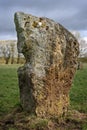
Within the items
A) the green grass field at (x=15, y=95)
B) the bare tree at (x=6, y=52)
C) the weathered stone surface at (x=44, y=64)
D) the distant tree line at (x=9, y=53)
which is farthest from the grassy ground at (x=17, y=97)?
the bare tree at (x=6, y=52)

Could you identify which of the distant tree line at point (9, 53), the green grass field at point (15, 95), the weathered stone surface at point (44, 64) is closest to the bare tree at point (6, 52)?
the distant tree line at point (9, 53)

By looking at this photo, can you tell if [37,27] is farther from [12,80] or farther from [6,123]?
[12,80]

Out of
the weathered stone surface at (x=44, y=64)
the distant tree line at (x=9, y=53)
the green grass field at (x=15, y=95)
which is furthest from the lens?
the distant tree line at (x=9, y=53)

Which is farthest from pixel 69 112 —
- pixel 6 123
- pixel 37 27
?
pixel 37 27

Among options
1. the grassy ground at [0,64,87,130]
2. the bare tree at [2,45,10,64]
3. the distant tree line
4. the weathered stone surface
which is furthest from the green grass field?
the bare tree at [2,45,10,64]

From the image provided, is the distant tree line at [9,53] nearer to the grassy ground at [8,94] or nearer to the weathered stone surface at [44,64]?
the grassy ground at [8,94]

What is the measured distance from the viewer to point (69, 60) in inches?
488

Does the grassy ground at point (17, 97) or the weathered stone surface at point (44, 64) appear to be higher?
the weathered stone surface at point (44, 64)

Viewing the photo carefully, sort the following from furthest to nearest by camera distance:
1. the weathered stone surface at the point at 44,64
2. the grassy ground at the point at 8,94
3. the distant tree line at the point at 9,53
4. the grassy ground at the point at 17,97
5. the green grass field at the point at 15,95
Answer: the distant tree line at the point at 9,53
the grassy ground at the point at 8,94
the green grass field at the point at 15,95
the grassy ground at the point at 17,97
the weathered stone surface at the point at 44,64

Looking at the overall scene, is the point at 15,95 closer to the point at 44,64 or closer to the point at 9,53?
the point at 44,64

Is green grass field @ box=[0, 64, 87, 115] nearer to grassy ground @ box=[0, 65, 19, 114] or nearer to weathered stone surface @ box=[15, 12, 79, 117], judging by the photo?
grassy ground @ box=[0, 65, 19, 114]

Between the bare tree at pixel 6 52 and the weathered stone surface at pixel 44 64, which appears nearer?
the weathered stone surface at pixel 44 64

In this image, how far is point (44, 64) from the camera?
1192cm

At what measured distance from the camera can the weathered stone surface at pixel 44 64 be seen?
Answer: 11734mm
